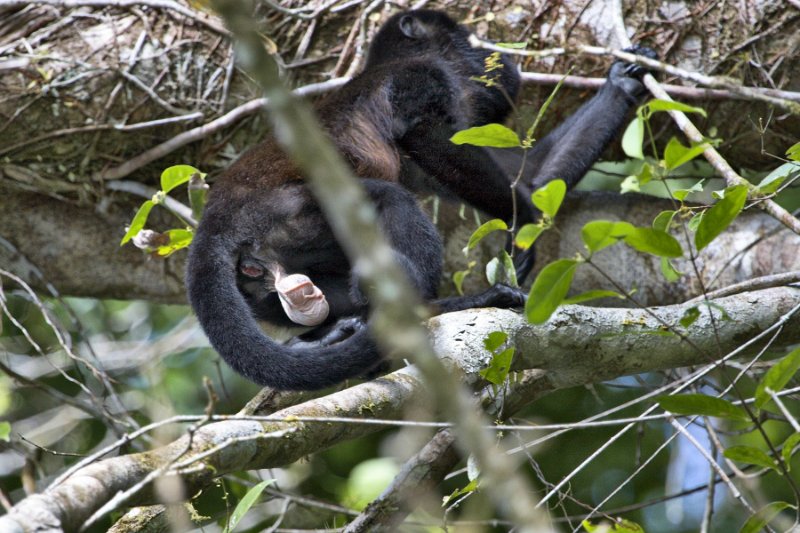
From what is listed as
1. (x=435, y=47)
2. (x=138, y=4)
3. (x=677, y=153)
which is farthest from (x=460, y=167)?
(x=677, y=153)

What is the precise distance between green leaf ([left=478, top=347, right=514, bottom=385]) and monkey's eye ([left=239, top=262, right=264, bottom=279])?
→ 4.15 feet

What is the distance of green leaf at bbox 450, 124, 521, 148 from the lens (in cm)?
232

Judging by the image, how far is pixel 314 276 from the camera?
11.7 feet

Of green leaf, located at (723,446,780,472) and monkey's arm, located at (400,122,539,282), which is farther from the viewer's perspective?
monkey's arm, located at (400,122,539,282)

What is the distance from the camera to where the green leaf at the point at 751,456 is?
198 cm

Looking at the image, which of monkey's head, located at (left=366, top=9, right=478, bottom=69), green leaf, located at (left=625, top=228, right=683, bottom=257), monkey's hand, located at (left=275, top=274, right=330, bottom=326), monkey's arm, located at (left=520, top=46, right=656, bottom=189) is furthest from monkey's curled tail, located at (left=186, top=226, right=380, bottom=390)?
monkey's arm, located at (left=520, top=46, right=656, bottom=189)

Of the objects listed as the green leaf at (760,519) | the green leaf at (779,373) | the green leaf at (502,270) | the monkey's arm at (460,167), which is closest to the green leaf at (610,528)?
the green leaf at (760,519)

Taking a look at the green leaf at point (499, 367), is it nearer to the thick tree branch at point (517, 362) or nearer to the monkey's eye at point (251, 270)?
the thick tree branch at point (517, 362)

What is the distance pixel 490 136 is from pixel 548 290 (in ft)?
2.24

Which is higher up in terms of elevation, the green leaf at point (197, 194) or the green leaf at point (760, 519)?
the green leaf at point (197, 194)

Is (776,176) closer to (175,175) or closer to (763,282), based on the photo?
(763,282)

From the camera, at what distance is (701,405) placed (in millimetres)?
2008

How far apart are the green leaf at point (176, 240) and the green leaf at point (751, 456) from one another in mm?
2121

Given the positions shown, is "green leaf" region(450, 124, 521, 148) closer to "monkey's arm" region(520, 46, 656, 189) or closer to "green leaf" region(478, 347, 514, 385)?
"green leaf" region(478, 347, 514, 385)
